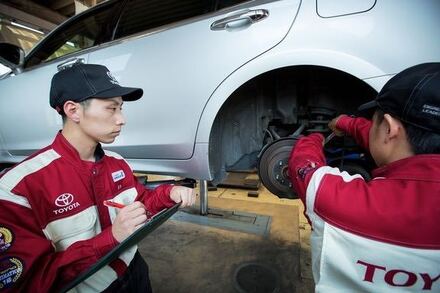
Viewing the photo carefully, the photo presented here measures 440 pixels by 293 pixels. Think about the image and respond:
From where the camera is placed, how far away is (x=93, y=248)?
717mm

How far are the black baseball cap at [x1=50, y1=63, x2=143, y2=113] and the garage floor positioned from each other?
1.13m

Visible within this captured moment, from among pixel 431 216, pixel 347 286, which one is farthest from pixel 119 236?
pixel 431 216

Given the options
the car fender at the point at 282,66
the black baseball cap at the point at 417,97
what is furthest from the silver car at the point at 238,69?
the black baseball cap at the point at 417,97

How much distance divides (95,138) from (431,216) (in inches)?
37.8

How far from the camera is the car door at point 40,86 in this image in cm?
181

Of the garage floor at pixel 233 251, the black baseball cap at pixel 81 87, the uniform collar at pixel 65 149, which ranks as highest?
the black baseball cap at pixel 81 87

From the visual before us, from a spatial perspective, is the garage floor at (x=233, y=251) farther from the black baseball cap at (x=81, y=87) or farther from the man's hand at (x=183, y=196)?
the black baseball cap at (x=81, y=87)

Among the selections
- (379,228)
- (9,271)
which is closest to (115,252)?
(9,271)

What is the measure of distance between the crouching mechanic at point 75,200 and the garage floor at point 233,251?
1.83 feet

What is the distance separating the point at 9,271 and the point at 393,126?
1.02 meters

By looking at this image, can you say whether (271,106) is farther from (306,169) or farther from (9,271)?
(9,271)

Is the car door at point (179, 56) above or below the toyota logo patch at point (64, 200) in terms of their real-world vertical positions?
above

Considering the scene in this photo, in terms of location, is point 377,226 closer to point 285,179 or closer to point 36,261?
point 285,179

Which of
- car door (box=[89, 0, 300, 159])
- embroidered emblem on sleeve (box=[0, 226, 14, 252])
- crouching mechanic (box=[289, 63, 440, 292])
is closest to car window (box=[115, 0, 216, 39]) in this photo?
car door (box=[89, 0, 300, 159])
